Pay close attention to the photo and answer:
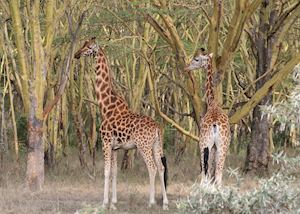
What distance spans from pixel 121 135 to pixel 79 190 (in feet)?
6.65

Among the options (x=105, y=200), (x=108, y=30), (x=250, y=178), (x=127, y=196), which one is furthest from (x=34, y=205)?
(x=108, y=30)

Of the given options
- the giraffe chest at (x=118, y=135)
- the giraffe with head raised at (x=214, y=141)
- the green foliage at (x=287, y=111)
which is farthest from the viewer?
the giraffe chest at (x=118, y=135)

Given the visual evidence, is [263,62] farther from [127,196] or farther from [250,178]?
[127,196]

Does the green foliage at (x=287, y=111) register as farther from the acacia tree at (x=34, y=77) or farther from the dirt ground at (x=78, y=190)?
the acacia tree at (x=34, y=77)

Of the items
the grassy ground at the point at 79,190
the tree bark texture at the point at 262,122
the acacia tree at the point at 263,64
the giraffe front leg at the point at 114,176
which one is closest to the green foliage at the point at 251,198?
the grassy ground at the point at 79,190

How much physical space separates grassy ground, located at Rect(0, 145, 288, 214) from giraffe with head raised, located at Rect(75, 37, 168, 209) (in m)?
0.44

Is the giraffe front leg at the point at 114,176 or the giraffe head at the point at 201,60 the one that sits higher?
the giraffe head at the point at 201,60

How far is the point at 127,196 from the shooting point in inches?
484

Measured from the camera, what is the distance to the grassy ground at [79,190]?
10875mm

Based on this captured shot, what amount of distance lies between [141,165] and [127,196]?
285 inches

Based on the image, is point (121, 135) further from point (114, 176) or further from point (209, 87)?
point (209, 87)

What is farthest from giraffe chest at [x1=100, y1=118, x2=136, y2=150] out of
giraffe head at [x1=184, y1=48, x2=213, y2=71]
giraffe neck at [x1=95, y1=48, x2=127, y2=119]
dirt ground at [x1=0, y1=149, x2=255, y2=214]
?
giraffe head at [x1=184, y1=48, x2=213, y2=71]

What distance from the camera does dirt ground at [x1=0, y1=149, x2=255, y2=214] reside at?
10852 mm

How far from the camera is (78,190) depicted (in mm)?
13117
